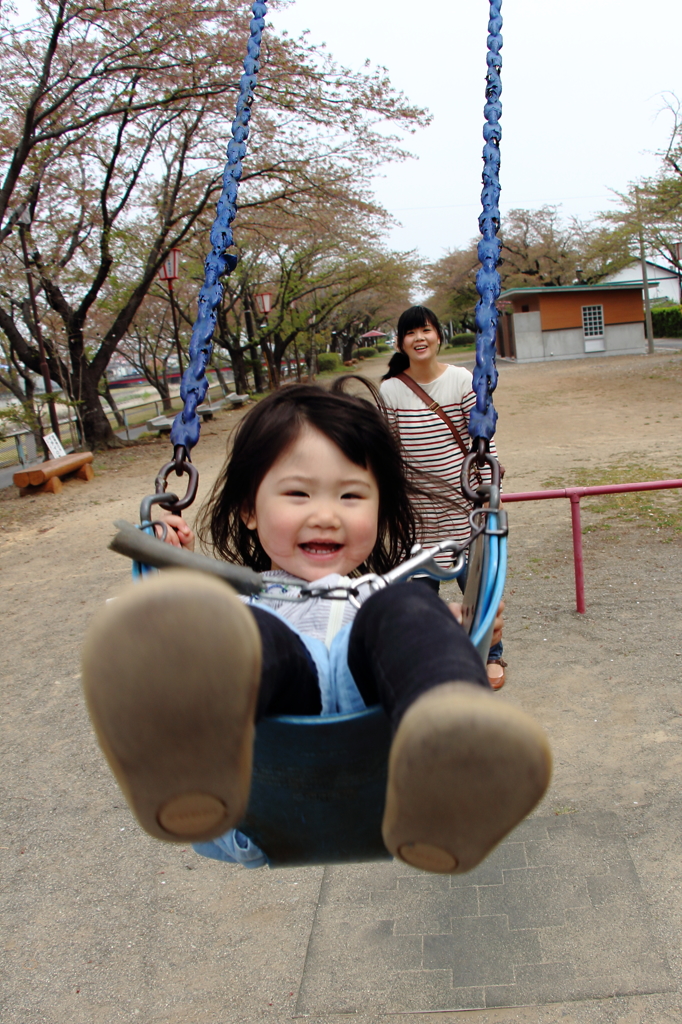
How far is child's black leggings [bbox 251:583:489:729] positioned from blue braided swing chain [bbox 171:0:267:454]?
0.66 metres

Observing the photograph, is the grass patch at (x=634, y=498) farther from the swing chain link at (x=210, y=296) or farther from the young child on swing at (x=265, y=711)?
the young child on swing at (x=265, y=711)

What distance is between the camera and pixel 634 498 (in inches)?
246

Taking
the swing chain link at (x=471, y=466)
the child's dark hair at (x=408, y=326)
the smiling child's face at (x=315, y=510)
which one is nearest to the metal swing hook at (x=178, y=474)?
the smiling child's face at (x=315, y=510)

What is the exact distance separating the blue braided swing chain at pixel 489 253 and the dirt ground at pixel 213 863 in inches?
50.1

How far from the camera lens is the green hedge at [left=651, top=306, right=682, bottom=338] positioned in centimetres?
2877

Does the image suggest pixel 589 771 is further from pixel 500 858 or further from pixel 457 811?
pixel 457 811

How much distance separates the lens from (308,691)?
1136 millimetres

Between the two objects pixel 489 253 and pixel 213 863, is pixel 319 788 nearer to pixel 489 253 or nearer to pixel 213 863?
pixel 489 253

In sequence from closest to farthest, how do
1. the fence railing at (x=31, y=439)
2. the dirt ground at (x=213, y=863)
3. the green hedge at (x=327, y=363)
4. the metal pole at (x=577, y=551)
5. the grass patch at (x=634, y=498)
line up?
the dirt ground at (x=213, y=863) < the metal pole at (x=577, y=551) < the grass patch at (x=634, y=498) < the fence railing at (x=31, y=439) < the green hedge at (x=327, y=363)

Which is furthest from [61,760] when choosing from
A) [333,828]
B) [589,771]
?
[333,828]

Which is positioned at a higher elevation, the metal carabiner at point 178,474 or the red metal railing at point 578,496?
the metal carabiner at point 178,474

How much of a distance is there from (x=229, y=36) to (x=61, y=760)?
8.93m

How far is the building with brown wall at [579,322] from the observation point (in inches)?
1052

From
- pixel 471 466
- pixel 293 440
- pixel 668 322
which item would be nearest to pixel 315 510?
pixel 293 440
